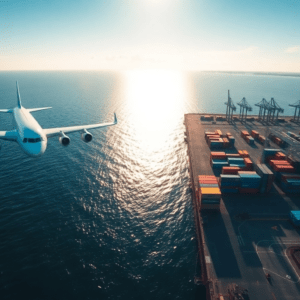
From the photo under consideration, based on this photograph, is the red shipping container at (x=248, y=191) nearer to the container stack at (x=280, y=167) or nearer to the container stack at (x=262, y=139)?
the container stack at (x=280, y=167)

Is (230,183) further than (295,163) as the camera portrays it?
No

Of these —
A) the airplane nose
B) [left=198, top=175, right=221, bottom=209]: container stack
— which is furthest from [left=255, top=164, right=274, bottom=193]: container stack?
the airplane nose

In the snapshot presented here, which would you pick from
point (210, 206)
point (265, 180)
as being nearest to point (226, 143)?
point (265, 180)

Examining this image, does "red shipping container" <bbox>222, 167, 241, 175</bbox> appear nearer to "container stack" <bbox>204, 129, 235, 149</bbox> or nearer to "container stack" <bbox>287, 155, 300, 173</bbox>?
"container stack" <bbox>287, 155, 300, 173</bbox>

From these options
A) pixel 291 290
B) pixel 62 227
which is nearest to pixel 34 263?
pixel 62 227

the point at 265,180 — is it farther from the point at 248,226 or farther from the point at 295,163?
the point at 295,163

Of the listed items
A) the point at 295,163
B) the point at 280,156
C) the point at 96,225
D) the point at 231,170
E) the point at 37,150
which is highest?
the point at 37,150

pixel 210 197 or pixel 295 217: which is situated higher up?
pixel 210 197

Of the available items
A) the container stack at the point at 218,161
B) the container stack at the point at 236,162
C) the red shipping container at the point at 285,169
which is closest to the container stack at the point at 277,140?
the red shipping container at the point at 285,169
